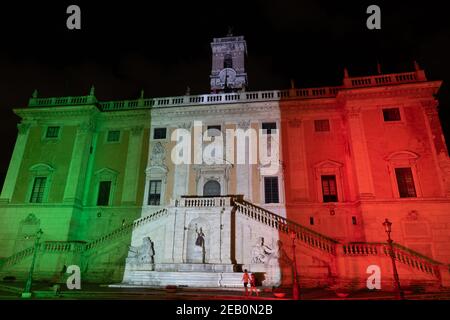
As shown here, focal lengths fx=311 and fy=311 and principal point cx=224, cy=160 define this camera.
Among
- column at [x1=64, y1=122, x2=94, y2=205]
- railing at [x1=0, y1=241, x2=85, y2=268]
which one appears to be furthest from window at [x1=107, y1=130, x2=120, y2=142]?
railing at [x1=0, y1=241, x2=85, y2=268]

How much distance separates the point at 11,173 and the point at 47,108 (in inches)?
267

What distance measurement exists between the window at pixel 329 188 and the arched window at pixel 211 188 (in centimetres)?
890

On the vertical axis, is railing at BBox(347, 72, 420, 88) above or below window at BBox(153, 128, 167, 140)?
above

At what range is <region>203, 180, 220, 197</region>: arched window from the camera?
88.7 ft

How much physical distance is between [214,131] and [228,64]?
14015mm

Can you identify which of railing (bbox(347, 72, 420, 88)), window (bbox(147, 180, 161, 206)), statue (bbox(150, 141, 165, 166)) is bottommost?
window (bbox(147, 180, 161, 206))

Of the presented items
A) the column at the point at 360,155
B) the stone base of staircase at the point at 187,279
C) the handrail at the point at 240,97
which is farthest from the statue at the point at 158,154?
the column at the point at 360,155

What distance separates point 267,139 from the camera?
27609mm

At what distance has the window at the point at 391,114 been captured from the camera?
25.5 meters

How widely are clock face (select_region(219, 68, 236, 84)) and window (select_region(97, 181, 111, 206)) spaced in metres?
18.0

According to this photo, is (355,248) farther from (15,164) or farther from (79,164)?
(15,164)

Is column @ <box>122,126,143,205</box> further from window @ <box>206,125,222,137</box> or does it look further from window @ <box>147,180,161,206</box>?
window @ <box>206,125,222,137</box>

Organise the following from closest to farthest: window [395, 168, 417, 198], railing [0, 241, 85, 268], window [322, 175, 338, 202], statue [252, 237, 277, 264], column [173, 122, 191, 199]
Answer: statue [252, 237, 277, 264] → window [395, 168, 417, 198] → railing [0, 241, 85, 268] → window [322, 175, 338, 202] → column [173, 122, 191, 199]

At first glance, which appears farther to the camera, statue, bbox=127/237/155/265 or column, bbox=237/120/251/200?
column, bbox=237/120/251/200
